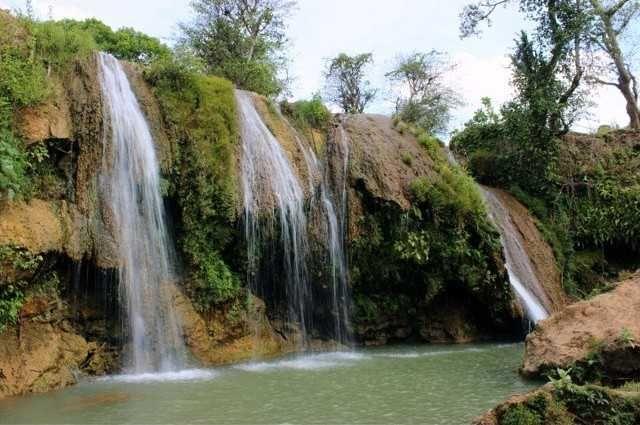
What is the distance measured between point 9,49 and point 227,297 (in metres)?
5.86

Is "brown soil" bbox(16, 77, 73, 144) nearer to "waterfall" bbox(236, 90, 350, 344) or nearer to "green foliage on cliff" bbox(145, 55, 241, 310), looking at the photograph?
"green foliage on cliff" bbox(145, 55, 241, 310)

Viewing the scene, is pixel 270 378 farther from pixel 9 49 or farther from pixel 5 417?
pixel 9 49

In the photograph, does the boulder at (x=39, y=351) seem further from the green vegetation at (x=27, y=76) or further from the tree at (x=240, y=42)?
the tree at (x=240, y=42)

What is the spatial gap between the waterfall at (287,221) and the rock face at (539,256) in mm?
5698

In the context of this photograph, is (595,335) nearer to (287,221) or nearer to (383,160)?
(287,221)

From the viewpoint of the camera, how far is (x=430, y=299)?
→ 1452 cm

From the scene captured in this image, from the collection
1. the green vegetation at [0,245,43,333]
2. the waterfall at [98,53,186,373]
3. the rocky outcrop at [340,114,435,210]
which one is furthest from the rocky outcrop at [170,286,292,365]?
the rocky outcrop at [340,114,435,210]

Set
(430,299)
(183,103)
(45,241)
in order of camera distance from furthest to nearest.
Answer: (430,299) < (183,103) < (45,241)

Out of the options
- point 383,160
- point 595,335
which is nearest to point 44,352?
point 595,335

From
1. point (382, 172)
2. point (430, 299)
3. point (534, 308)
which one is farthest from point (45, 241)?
point (534, 308)

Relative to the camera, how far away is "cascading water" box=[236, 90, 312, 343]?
12570mm

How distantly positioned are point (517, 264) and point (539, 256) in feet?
5.20

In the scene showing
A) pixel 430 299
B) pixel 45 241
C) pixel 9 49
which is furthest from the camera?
pixel 430 299

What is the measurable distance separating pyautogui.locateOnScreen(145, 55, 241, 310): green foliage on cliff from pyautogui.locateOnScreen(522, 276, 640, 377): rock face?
19.1 ft
